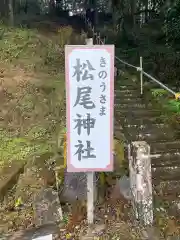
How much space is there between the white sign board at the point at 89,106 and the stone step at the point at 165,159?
182 centimetres

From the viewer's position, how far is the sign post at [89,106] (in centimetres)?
452

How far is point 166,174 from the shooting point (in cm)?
607

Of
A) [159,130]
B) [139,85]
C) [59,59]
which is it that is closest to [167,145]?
[159,130]

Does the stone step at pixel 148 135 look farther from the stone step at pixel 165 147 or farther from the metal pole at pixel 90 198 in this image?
the metal pole at pixel 90 198

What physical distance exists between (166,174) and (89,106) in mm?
2286

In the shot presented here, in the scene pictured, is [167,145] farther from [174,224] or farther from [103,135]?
[103,135]

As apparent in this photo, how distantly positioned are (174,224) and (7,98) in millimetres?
5933

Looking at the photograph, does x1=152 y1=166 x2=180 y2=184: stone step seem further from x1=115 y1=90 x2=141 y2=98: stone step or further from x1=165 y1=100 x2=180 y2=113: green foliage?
x1=115 y1=90 x2=141 y2=98: stone step

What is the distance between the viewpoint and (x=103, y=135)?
185 inches

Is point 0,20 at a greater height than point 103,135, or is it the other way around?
point 0,20

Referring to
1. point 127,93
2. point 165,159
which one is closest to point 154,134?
point 165,159

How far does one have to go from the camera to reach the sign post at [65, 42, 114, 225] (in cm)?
452

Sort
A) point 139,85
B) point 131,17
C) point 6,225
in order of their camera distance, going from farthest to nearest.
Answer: point 131,17, point 139,85, point 6,225

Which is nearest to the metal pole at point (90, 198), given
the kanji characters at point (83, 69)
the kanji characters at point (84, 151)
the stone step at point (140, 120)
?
the kanji characters at point (84, 151)
